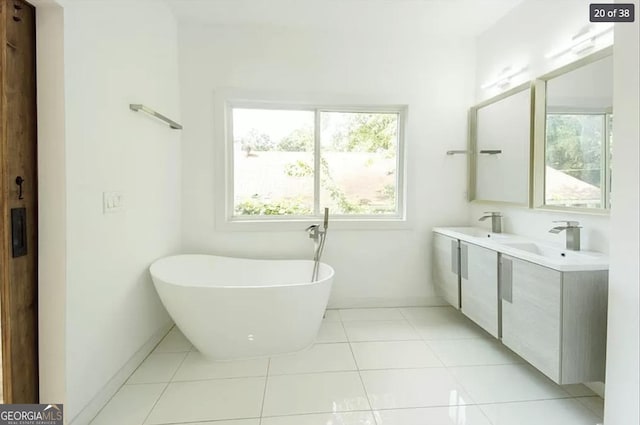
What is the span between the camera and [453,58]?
9.58 ft

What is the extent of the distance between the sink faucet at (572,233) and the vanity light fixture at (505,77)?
1.32m

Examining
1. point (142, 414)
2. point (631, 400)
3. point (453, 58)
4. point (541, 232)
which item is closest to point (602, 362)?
point (631, 400)

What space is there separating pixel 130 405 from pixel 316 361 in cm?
111

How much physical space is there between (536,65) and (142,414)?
3.48 m

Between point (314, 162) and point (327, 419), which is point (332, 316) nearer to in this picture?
point (327, 419)

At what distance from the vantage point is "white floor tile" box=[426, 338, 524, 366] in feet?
6.79

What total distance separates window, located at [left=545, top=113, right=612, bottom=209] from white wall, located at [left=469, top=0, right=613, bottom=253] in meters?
0.12

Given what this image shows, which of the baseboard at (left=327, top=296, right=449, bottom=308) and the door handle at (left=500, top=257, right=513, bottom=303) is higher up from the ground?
the door handle at (left=500, top=257, right=513, bottom=303)

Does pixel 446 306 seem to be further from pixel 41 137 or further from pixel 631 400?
pixel 41 137

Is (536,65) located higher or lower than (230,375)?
higher

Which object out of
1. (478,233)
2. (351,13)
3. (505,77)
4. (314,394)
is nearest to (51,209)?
(314,394)

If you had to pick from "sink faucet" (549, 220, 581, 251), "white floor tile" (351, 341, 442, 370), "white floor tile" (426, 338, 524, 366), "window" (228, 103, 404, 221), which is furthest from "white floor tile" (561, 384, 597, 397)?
"window" (228, 103, 404, 221)

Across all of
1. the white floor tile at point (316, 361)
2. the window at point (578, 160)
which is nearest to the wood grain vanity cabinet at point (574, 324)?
the window at point (578, 160)

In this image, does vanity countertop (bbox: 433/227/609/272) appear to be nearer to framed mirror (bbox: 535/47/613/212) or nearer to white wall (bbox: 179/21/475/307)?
framed mirror (bbox: 535/47/613/212)
